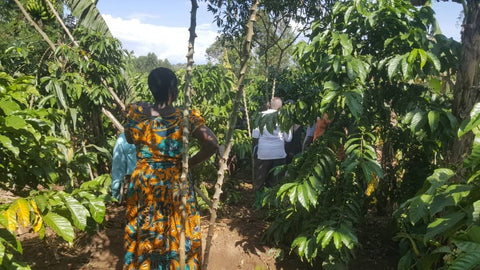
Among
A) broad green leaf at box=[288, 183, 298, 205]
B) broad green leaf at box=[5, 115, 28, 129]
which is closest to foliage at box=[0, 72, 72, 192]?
broad green leaf at box=[5, 115, 28, 129]

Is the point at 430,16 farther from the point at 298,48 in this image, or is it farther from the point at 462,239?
the point at 462,239

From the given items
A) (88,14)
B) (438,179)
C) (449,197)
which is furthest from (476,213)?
(88,14)

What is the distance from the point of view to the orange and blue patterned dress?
1.89 meters

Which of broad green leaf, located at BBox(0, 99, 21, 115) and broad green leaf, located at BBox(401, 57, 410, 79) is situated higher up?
broad green leaf, located at BBox(401, 57, 410, 79)

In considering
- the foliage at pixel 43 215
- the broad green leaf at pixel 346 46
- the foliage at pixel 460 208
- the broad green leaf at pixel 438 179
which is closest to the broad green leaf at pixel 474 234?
the foliage at pixel 460 208

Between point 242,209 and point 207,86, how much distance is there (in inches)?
57.5

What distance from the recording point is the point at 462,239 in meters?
0.95

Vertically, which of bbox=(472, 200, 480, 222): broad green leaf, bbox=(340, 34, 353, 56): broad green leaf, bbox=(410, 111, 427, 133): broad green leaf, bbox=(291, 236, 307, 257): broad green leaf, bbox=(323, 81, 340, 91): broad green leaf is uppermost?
bbox=(340, 34, 353, 56): broad green leaf

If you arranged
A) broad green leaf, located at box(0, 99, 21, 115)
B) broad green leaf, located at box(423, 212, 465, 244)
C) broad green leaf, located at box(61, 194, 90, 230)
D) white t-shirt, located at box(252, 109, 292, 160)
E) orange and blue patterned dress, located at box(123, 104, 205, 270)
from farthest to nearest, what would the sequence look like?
white t-shirt, located at box(252, 109, 292, 160) → orange and blue patterned dress, located at box(123, 104, 205, 270) → broad green leaf, located at box(0, 99, 21, 115) → broad green leaf, located at box(61, 194, 90, 230) → broad green leaf, located at box(423, 212, 465, 244)

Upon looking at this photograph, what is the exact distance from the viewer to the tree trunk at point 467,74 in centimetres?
210

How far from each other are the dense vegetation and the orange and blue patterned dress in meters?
0.25

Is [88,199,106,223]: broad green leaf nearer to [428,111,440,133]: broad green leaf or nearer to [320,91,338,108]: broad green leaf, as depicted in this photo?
[320,91,338,108]: broad green leaf

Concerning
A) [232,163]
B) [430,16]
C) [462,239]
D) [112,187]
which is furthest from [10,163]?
[232,163]

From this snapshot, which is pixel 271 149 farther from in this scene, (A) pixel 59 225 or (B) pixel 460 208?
(A) pixel 59 225
